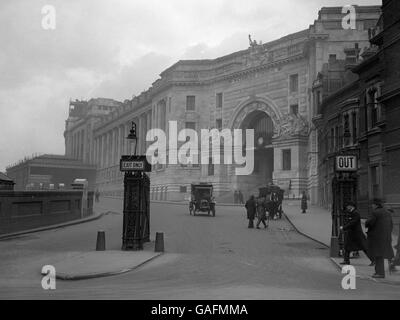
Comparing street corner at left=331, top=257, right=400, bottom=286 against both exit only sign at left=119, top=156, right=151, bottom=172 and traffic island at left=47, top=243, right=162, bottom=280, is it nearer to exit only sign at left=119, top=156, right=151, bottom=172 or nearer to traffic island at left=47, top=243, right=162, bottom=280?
traffic island at left=47, top=243, right=162, bottom=280

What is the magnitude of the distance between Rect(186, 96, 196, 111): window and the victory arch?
26.2ft

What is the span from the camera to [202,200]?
35.6 meters

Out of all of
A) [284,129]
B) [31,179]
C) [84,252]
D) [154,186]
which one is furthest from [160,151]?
[84,252]

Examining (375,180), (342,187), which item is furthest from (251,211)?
(342,187)

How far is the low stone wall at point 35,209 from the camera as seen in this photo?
23781 mm

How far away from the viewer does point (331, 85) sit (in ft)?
151

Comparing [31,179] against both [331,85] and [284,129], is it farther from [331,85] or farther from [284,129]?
[331,85]

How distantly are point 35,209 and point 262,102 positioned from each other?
45923 mm

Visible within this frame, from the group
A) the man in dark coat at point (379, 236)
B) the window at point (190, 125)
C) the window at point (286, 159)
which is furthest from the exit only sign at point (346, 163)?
the window at point (190, 125)

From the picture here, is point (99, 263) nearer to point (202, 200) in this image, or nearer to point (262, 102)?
point (202, 200)

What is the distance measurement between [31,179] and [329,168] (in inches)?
3472

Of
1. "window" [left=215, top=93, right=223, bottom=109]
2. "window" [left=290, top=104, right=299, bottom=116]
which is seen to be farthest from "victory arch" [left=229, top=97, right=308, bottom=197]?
"window" [left=215, top=93, right=223, bottom=109]

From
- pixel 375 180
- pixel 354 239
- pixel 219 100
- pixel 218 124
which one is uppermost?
pixel 219 100

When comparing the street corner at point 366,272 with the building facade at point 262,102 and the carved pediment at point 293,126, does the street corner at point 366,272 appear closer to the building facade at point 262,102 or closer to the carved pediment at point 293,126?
the building facade at point 262,102
